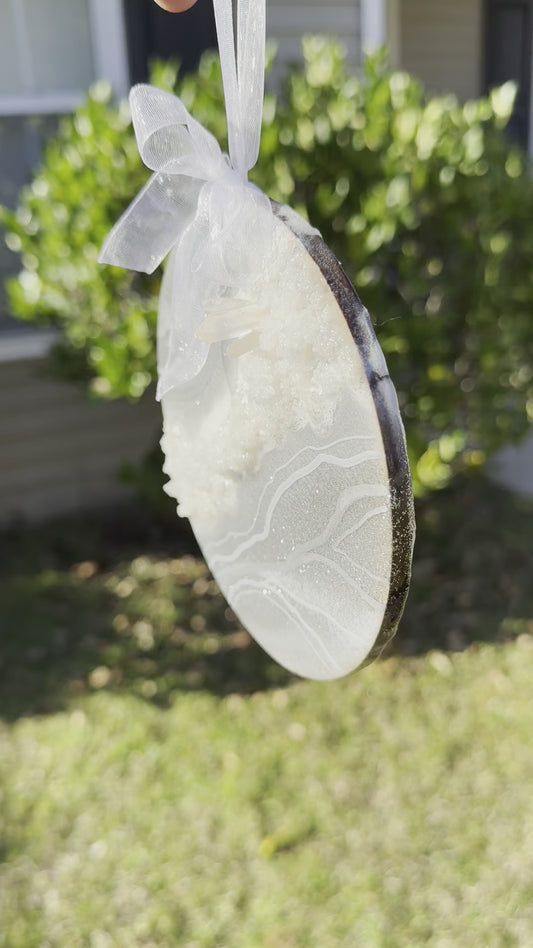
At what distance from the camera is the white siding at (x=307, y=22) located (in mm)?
4109

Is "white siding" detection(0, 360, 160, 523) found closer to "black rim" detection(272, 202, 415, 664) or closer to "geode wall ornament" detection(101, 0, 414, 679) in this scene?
"geode wall ornament" detection(101, 0, 414, 679)

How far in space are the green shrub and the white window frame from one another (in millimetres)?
429

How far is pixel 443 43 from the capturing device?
6000 mm

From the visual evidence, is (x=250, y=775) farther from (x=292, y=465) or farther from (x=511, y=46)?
(x=511, y=46)

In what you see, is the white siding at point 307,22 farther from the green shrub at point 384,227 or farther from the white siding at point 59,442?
the white siding at point 59,442

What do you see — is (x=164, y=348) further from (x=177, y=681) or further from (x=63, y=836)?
(x=177, y=681)

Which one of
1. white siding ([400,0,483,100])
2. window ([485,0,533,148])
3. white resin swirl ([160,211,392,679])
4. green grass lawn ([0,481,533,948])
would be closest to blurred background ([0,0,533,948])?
green grass lawn ([0,481,533,948])

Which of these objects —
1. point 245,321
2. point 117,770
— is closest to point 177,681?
point 117,770

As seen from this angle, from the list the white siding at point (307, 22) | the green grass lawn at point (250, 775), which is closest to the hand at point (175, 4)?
the green grass lawn at point (250, 775)

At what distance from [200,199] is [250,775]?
6.98ft

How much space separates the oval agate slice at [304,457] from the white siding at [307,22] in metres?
3.25

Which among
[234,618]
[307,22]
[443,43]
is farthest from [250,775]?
[443,43]

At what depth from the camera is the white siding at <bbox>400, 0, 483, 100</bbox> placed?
19.3ft

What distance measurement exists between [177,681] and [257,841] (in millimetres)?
876
